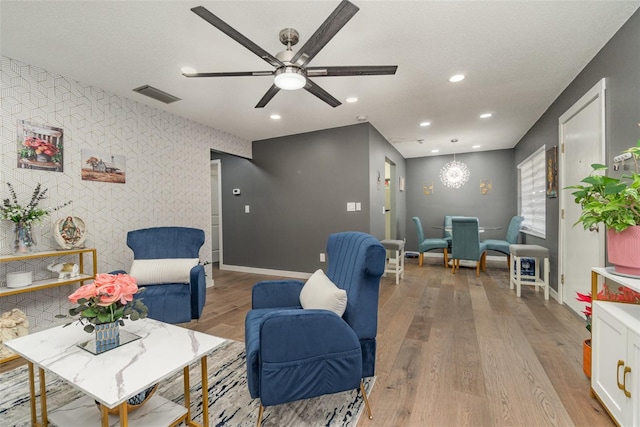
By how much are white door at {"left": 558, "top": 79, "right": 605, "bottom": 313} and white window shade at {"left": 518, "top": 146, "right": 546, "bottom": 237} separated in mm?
896

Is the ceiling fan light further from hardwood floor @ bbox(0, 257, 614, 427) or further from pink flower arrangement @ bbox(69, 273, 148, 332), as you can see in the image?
hardwood floor @ bbox(0, 257, 614, 427)

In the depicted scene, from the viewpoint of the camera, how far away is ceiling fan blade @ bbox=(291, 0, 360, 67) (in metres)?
1.32

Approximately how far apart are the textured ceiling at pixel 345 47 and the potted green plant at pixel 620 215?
1236 mm

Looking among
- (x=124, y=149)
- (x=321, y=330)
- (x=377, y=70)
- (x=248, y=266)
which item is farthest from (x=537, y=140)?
(x=124, y=149)

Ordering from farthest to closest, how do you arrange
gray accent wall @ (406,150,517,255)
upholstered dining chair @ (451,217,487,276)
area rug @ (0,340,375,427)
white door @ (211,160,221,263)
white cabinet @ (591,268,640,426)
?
white door @ (211,160,221,263) < gray accent wall @ (406,150,517,255) < upholstered dining chair @ (451,217,487,276) < area rug @ (0,340,375,427) < white cabinet @ (591,268,640,426)

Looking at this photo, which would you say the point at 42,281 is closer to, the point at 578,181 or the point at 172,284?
the point at 172,284

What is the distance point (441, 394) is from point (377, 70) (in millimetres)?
2087

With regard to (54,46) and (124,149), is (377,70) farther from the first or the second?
(124,149)

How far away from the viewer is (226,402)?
1.65m

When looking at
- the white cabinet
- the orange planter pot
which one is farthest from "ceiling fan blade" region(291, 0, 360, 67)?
the orange planter pot

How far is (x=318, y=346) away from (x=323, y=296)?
296 millimetres

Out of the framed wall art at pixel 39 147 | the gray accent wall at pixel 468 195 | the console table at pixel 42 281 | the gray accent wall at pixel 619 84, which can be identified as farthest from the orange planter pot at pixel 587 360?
→ the gray accent wall at pixel 468 195

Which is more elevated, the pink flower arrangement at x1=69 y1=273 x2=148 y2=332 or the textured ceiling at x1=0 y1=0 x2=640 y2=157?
the textured ceiling at x1=0 y1=0 x2=640 y2=157

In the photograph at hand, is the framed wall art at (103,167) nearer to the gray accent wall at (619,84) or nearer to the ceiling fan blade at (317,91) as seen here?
the ceiling fan blade at (317,91)
